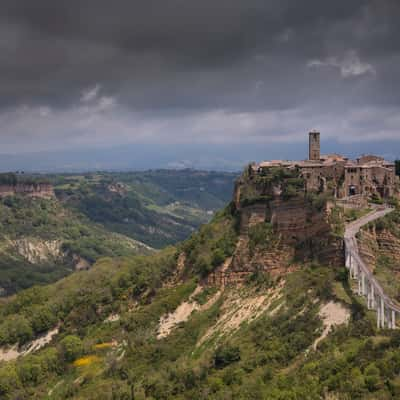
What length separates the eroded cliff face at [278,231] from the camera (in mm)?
47772

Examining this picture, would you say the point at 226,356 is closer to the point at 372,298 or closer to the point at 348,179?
the point at 372,298

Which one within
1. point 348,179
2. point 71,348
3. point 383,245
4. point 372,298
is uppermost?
point 348,179

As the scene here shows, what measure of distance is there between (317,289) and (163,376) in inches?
542

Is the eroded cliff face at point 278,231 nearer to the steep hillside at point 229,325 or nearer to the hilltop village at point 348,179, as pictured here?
the steep hillside at point 229,325

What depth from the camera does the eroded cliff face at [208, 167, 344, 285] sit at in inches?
1881

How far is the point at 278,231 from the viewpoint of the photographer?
5238 centimetres

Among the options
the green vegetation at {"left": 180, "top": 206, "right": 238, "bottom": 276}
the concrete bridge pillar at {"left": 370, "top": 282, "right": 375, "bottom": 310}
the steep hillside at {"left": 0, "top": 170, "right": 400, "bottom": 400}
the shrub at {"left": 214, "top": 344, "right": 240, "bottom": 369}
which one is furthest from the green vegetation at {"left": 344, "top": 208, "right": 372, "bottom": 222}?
the shrub at {"left": 214, "top": 344, "right": 240, "bottom": 369}

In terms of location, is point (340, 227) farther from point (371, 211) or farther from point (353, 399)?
point (353, 399)

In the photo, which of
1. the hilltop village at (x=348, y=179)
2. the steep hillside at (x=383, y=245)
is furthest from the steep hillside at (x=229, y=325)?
the hilltop village at (x=348, y=179)

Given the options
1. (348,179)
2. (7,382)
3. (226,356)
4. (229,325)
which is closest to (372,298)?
(226,356)

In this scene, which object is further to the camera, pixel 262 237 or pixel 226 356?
pixel 262 237

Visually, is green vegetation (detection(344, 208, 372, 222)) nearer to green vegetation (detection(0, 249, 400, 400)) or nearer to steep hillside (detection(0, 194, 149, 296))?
green vegetation (detection(0, 249, 400, 400))

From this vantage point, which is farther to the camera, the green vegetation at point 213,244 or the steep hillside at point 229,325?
the green vegetation at point 213,244

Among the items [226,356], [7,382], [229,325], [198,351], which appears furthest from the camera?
[7,382]
